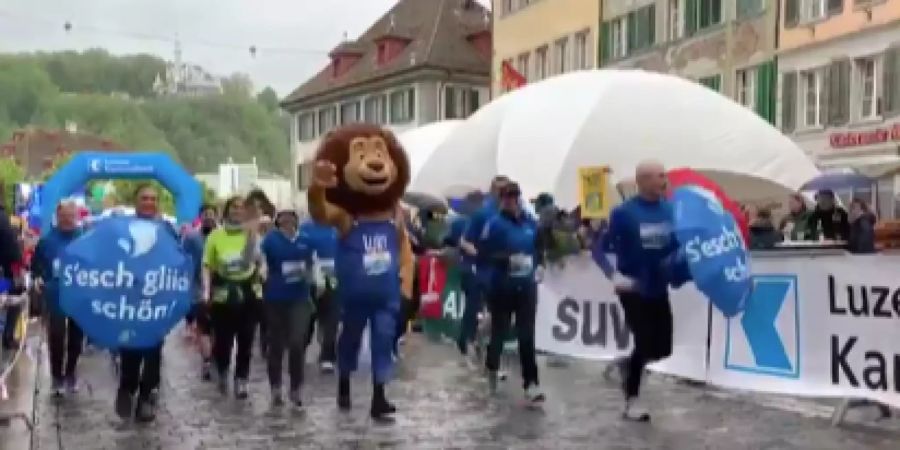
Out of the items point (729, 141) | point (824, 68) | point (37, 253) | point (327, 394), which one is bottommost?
point (327, 394)

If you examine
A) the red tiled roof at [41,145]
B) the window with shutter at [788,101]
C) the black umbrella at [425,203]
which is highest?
the red tiled roof at [41,145]

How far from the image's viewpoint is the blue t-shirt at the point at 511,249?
12.5 meters

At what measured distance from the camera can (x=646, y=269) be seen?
11203 millimetres

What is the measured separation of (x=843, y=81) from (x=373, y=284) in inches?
1006

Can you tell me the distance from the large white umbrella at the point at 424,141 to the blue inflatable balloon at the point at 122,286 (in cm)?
1778

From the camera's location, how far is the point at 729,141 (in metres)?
23.6

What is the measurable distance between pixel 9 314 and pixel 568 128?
1187cm

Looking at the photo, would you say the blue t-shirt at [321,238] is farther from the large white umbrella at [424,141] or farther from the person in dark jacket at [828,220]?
the large white umbrella at [424,141]

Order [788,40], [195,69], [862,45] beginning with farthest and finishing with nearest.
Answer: [195,69]
[788,40]
[862,45]

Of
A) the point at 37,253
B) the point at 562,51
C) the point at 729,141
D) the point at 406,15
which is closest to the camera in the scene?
the point at 37,253

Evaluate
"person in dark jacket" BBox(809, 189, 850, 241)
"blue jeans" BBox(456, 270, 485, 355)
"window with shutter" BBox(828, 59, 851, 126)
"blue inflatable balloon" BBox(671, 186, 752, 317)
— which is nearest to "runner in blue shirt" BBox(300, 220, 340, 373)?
"blue jeans" BBox(456, 270, 485, 355)

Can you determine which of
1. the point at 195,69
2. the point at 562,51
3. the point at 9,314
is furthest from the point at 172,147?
the point at 9,314

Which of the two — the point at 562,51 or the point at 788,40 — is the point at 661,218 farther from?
the point at 562,51

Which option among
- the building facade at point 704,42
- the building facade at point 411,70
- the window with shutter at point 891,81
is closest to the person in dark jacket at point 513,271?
the window with shutter at point 891,81
